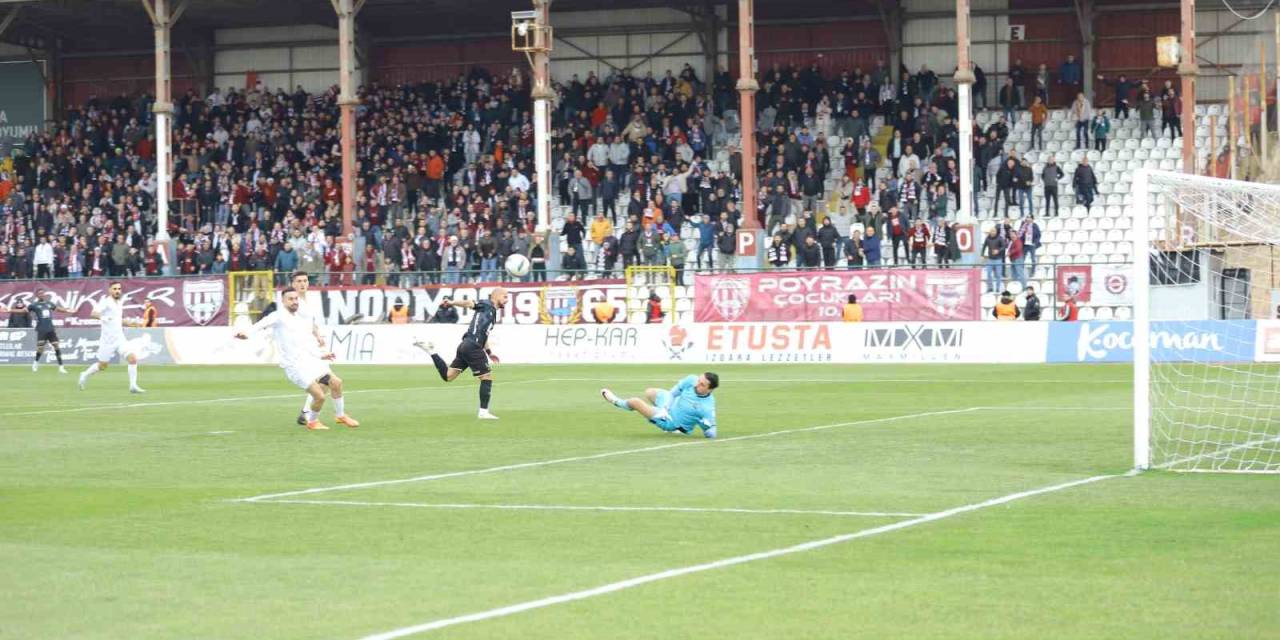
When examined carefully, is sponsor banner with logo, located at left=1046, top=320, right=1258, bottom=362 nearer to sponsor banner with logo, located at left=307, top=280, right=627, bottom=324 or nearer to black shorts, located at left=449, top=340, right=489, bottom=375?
black shorts, located at left=449, top=340, right=489, bottom=375

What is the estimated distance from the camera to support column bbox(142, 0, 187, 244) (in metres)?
52.3

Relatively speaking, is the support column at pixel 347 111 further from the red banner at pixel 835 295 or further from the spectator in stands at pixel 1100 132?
the spectator in stands at pixel 1100 132

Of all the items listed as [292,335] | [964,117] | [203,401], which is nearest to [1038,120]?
[964,117]

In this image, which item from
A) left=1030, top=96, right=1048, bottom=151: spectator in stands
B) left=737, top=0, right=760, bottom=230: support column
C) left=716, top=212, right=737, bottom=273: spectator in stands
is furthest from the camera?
left=1030, top=96, right=1048, bottom=151: spectator in stands

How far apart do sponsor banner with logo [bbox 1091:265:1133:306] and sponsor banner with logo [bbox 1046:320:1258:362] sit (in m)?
1.09

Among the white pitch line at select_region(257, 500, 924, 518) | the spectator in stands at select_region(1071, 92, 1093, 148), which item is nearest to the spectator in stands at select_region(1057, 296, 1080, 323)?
the spectator in stands at select_region(1071, 92, 1093, 148)

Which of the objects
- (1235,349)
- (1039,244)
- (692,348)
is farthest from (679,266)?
(1235,349)

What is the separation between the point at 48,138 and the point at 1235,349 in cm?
4332

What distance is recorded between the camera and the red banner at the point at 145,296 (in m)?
48.1

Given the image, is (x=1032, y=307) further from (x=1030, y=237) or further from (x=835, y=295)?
(x=835, y=295)

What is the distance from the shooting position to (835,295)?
136 feet

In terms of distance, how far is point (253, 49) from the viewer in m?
64.1

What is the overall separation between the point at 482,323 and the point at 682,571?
14.0 metres

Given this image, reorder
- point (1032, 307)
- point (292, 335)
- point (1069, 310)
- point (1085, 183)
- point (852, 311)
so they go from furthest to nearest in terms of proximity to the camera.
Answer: point (1085, 183) < point (852, 311) < point (1069, 310) < point (1032, 307) < point (292, 335)
